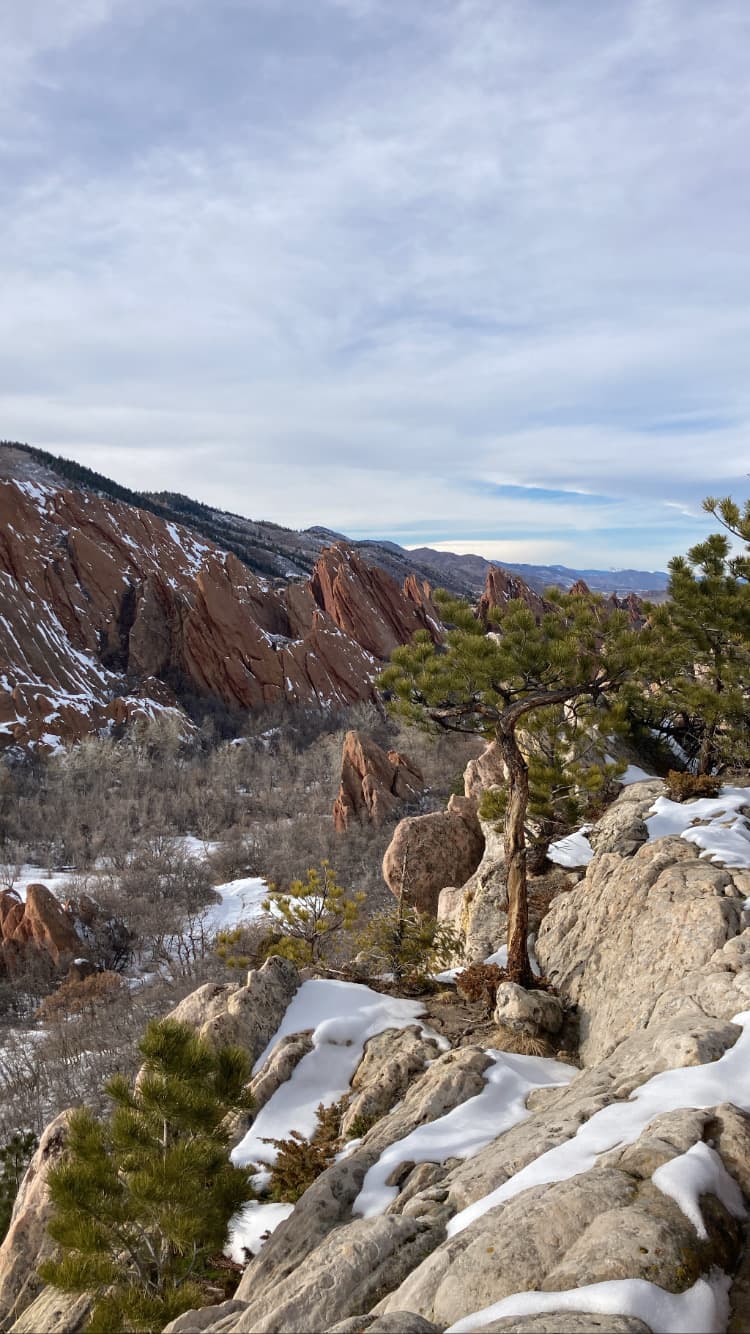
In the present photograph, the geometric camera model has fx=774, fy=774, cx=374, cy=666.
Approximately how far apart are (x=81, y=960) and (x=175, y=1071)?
89.9 ft

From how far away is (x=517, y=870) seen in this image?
10445mm

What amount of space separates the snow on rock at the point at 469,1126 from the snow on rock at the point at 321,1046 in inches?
75.7

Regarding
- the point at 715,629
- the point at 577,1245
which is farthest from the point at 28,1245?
the point at 715,629

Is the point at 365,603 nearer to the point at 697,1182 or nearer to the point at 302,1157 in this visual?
the point at 302,1157

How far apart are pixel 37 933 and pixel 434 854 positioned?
64.8ft

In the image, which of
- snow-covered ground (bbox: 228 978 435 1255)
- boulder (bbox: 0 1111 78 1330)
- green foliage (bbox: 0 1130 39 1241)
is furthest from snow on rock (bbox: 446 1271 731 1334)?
green foliage (bbox: 0 1130 39 1241)

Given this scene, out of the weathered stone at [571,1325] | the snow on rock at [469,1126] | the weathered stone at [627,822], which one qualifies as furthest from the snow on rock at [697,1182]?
the weathered stone at [627,822]

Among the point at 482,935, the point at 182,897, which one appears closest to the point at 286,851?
the point at 182,897

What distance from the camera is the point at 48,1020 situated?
87.7 ft

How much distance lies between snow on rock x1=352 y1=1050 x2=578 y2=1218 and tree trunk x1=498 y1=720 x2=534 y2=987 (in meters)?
2.52

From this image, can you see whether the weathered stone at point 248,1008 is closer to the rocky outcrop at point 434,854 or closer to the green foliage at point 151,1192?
the green foliage at point 151,1192

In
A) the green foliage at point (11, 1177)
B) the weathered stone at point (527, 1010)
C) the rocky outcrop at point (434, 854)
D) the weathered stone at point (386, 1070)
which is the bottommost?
the green foliage at point (11, 1177)

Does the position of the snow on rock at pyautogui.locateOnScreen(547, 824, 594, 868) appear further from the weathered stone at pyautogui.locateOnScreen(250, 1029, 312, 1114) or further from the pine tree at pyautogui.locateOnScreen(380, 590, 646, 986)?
the weathered stone at pyautogui.locateOnScreen(250, 1029, 312, 1114)

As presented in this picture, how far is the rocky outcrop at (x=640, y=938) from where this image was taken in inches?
308
